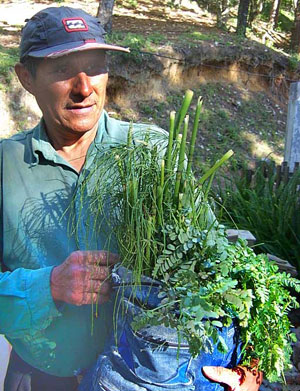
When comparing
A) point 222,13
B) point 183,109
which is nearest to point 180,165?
point 183,109

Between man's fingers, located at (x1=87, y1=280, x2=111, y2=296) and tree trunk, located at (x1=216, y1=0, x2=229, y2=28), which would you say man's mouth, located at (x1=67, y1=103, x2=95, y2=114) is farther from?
tree trunk, located at (x1=216, y1=0, x2=229, y2=28)

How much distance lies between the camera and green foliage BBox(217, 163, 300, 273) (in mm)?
4609

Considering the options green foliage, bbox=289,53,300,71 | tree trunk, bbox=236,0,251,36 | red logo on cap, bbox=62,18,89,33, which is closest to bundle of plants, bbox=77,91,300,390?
red logo on cap, bbox=62,18,89,33

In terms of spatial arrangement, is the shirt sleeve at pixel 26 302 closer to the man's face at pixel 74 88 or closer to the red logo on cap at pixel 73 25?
the man's face at pixel 74 88

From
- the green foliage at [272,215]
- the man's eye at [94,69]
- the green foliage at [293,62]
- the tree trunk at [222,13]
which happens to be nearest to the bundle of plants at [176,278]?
the man's eye at [94,69]

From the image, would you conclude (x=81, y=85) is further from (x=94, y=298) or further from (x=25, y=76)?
(x=94, y=298)

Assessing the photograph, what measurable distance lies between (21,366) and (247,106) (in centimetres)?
1223

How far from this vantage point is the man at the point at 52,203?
142 cm

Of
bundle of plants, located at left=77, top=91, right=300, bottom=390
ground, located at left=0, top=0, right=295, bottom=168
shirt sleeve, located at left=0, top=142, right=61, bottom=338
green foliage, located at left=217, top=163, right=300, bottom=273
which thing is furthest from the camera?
ground, located at left=0, top=0, right=295, bottom=168

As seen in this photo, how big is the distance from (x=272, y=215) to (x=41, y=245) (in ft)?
11.8

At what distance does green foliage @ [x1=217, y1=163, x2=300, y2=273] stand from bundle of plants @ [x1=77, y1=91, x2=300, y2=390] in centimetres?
298

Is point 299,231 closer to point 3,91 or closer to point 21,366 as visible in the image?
point 21,366

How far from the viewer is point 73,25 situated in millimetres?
1522

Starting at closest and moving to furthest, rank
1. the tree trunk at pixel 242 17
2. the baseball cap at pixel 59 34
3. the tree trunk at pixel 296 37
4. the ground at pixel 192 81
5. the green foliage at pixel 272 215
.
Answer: the baseball cap at pixel 59 34 < the green foliage at pixel 272 215 < the ground at pixel 192 81 < the tree trunk at pixel 242 17 < the tree trunk at pixel 296 37
